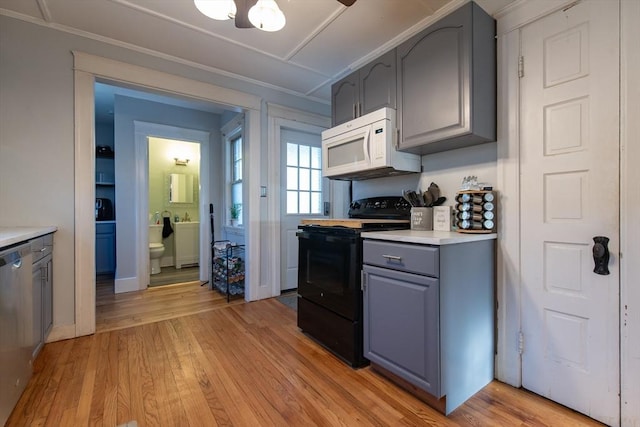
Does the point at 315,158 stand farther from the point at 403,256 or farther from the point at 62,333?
the point at 62,333

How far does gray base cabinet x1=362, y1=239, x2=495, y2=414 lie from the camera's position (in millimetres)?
1388

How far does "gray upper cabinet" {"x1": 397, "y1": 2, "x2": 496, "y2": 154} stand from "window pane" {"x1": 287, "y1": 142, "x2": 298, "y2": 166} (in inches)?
76.0

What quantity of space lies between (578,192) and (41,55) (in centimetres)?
366

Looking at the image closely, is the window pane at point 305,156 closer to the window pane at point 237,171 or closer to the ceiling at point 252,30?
the window pane at point 237,171

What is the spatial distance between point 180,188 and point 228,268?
9.33ft

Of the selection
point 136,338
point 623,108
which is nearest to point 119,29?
point 136,338

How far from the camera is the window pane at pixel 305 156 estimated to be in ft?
12.1

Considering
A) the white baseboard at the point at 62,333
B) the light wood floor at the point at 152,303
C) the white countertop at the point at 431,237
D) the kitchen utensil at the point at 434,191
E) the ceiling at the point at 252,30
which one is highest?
the ceiling at the point at 252,30

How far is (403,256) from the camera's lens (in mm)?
1526

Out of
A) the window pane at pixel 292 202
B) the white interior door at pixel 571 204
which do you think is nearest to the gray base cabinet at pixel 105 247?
the window pane at pixel 292 202

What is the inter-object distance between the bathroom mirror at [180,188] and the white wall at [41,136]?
309 cm

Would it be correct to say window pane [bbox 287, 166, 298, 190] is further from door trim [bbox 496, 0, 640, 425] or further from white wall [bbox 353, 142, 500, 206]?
door trim [bbox 496, 0, 640, 425]

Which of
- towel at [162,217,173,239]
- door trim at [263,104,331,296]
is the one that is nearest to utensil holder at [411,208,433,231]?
door trim at [263,104,331,296]

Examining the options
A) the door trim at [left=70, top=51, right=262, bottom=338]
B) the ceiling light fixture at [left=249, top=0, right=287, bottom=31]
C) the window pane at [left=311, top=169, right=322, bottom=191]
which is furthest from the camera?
the window pane at [left=311, top=169, right=322, bottom=191]
